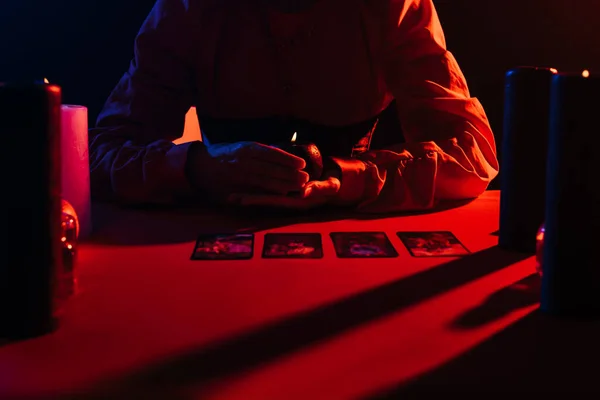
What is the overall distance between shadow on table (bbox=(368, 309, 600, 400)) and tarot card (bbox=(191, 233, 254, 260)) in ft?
1.36

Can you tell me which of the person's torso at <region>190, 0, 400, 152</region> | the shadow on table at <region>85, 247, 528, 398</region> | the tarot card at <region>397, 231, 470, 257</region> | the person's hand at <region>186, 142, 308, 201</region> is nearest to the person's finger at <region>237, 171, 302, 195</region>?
the person's hand at <region>186, 142, 308, 201</region>

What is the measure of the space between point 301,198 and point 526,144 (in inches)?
17.2

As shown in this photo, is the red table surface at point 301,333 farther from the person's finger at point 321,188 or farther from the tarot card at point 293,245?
the person's finger at point 321,188

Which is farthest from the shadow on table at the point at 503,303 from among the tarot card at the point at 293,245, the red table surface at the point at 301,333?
→ the tarot card at the point at 293,245

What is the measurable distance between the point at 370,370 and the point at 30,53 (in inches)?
82.4

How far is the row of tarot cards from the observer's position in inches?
37.8

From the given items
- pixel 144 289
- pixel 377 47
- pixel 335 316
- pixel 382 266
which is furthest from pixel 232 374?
pixel 377 47

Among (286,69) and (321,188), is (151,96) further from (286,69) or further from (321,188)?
(321,188)

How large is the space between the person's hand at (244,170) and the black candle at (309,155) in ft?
0.20

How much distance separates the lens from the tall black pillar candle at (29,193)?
61 centimetres

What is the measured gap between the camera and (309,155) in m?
1.27

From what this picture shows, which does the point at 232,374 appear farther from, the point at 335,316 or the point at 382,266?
the point at 382,266

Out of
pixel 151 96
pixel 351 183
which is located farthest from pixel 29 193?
pixel 151 96

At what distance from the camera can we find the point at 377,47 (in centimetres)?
171
